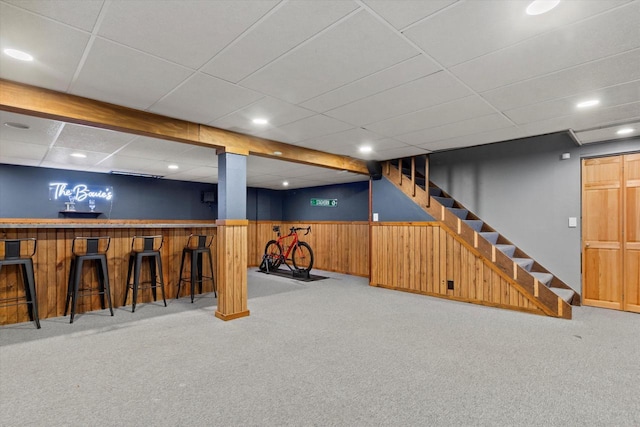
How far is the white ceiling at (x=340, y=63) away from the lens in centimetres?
175

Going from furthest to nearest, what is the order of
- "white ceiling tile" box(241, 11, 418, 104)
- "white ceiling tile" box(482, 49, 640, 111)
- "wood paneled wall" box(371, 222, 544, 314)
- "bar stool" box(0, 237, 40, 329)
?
"wood paneled wall" box(371, 222, 544, 314), "bar stool" box(0, 237, 40, 329), "white ceiling tile" box(482, 49, 640, 111), "white ceiling tile" box(241, 11, 418, 104)

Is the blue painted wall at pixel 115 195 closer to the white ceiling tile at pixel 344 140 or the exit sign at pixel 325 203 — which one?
the exit sign at pixel 325 203

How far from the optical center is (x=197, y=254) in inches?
192

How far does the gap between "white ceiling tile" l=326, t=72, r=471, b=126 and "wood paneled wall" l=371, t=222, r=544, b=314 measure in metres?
2.60

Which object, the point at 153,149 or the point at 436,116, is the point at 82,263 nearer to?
the point at 153,149

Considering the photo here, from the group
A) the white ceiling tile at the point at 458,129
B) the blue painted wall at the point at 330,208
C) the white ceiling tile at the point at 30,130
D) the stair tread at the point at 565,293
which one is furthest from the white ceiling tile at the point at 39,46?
the blue painted wall at the point at 330,208

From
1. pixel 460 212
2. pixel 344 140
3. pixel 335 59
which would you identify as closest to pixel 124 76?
pixel 335 59

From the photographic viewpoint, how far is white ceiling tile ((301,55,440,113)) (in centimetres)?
233

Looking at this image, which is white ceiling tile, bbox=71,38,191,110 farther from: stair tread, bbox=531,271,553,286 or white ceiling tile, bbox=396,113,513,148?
stair tread, bbox=531,271,553,286

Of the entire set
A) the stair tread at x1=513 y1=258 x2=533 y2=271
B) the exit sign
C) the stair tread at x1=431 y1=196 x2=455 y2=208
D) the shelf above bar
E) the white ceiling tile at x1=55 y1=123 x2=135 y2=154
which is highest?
the white ceiling tile at x1=55 y1=123 x2=135 y2=154

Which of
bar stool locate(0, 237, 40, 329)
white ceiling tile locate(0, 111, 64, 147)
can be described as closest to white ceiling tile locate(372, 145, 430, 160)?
white ceiling tile locate(0, 111, 64, 147)

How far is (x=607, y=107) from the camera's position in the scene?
319 centimetres

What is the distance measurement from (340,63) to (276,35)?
0.54m

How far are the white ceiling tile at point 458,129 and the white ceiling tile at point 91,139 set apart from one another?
3.74m
